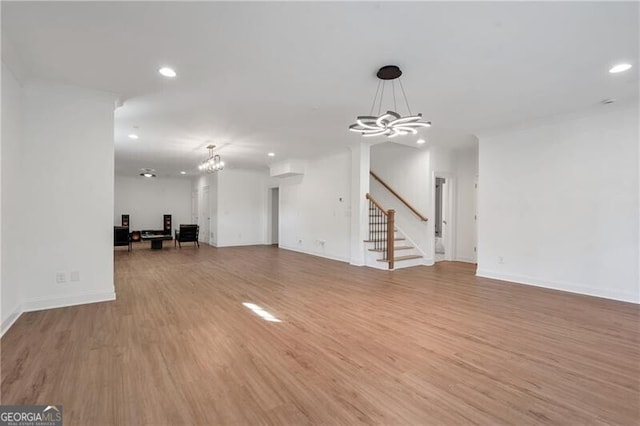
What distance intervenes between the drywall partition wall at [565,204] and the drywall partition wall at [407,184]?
154cm

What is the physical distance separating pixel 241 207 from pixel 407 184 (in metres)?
6.08

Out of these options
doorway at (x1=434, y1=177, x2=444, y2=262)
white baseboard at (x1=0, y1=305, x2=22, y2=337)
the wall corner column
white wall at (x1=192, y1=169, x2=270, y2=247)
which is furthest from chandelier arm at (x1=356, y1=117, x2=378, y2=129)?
white wall at (x1=192, y1=169, x2=270, y2=247)

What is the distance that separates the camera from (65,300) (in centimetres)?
366

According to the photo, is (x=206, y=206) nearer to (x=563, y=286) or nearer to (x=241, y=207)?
A: (x=241, y=207)

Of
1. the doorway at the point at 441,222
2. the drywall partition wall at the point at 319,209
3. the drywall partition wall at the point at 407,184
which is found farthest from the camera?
the doorway at the point at 441,222

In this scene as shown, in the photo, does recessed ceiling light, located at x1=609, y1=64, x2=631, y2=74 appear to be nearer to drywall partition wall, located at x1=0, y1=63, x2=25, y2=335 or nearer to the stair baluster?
the stair baluster

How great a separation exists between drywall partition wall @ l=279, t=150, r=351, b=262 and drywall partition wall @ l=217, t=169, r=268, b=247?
140 centimetres

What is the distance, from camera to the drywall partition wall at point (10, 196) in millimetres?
2967

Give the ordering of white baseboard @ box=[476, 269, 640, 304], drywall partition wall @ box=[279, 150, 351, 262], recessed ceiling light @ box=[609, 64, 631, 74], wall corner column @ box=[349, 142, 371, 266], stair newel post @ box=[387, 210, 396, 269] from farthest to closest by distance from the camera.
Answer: drywall partition wall @ box=[279, 150, 351, 262] < wall corner column @ box=[349, 142, 371, 266] < stair newel post @ box=[387, 210, 396, 269] < white baseboard @ box=[476, 269, 640, 304] < recessed ceiling light @ box=[609, 64, 631, 74]

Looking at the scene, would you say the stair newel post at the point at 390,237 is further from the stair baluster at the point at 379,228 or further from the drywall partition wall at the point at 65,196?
the drywall partition wall at the point at 65,196

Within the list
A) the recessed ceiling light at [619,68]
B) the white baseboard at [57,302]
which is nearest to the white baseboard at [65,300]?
the white baseboard at [57,302]

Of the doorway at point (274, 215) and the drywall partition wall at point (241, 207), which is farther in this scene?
the doorway at point (274, 215)

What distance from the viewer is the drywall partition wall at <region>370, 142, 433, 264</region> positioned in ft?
23.5

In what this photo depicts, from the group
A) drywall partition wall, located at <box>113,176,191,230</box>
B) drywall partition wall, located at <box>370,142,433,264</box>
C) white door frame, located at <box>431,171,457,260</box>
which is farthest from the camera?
drywall partition wall, located at <box>113,176,191,230</box>
